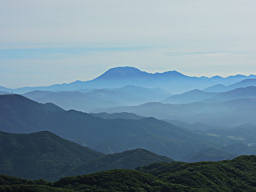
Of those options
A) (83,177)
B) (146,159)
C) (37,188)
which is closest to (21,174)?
(146,159)

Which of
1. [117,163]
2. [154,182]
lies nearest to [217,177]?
[154,182]

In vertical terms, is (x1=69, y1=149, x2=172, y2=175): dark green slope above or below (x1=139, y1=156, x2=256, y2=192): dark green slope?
below

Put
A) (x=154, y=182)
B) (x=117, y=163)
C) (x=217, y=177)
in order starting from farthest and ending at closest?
(x=117, y=163) < (x=217, y=177) < (x=154, y=182)

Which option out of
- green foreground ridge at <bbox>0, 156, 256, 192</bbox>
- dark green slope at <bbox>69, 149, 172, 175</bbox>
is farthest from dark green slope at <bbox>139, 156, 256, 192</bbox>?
dark green slope at <bbox>69, 149, 172, 175</bbox>

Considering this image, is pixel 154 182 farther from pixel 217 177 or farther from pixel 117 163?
pixel 117 163

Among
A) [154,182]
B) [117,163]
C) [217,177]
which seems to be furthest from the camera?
[117,163]

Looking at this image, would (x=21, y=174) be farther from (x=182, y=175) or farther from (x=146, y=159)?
(x=182, y=175)

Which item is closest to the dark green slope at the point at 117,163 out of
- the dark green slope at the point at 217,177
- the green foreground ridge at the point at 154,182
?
the dark green slope at the point at 217,177

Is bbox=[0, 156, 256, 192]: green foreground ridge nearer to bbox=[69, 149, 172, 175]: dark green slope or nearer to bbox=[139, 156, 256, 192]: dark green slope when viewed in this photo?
bbox=[139, 156, 256, 192]: dark green slope
